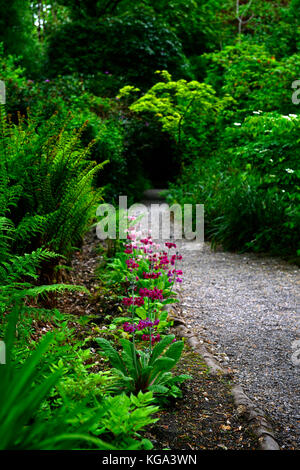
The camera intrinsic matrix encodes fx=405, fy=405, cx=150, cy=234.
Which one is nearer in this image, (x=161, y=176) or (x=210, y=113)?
(x=210, y=113)

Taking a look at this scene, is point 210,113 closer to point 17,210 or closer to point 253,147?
point 253,147

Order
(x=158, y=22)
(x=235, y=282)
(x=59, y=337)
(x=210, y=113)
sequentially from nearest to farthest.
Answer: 1. (x=59, y=337)
2. (x=235, y=282)
3. (x=210, y=113)
4. (x=158, y=22)

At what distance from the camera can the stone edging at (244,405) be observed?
6.01ft

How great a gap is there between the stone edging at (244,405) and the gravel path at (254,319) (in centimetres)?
8

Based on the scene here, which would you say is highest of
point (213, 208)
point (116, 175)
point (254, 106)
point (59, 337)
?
point (254, 106)

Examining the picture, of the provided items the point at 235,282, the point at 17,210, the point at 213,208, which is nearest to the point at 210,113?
the point at 213,208

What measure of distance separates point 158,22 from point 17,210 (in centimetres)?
967

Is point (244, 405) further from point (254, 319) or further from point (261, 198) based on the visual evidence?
point (261, 198)

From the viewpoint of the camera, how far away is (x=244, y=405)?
2090mm

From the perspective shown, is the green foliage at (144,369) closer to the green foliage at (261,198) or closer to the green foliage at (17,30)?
the green foliage at (261,198)

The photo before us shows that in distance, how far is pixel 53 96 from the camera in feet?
22.6

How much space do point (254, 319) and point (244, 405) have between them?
134 centimetres

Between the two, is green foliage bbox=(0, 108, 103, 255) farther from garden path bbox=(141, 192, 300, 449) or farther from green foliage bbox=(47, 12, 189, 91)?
green foliage bbox=(47, 12, 189, 91)

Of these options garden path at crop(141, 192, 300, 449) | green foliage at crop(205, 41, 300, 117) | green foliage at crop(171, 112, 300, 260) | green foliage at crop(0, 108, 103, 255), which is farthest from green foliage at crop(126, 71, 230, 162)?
green foliage at crop(0, 108, 103, 255)
